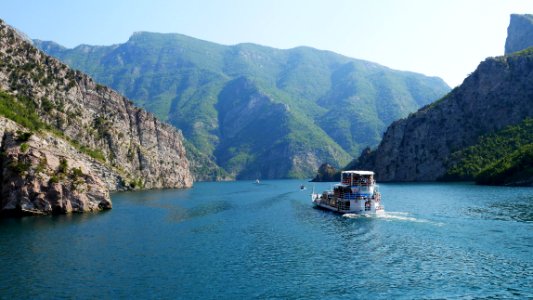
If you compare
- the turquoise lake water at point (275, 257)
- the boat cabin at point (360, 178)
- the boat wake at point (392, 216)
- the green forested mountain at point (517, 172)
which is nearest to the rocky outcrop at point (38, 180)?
the turquoise lake water at point (275, 257)

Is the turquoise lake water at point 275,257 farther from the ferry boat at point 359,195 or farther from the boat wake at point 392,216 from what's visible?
the ferry boat at point 359,195

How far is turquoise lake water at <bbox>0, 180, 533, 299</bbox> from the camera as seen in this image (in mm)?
49688

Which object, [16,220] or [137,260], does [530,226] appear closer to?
[137,260]

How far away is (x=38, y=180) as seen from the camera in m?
110

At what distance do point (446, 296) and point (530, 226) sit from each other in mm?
48948

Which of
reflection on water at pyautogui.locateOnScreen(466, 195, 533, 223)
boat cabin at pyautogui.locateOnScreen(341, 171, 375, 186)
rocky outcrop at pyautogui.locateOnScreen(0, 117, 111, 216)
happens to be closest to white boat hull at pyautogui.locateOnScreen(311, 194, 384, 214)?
boat cabin at pyautogui.locateOnScreen(341, 171, 375, 186)

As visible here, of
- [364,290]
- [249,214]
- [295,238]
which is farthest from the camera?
[249,214]

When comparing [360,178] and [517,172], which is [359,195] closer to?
[360,178]

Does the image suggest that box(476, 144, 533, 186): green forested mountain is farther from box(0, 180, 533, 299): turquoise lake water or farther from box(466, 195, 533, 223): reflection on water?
box(0, 180, 533, 299): turquoise lake water

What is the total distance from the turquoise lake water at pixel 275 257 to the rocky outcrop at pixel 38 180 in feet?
23.2

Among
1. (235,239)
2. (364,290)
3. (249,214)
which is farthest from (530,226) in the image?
(249,214)

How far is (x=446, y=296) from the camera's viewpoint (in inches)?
1820

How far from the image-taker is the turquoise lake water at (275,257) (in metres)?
49.7

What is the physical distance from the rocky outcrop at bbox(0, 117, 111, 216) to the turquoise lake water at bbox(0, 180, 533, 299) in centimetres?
708
